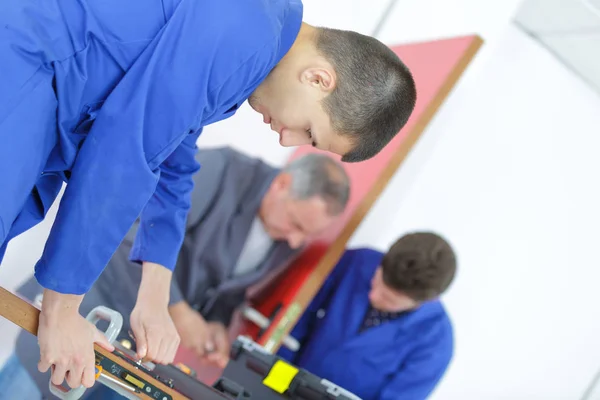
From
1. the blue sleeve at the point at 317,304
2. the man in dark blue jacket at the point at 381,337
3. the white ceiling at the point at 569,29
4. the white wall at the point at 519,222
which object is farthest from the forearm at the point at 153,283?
the white ceiling at the point at 569,29

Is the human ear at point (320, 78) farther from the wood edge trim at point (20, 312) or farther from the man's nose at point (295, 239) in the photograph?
the man's nose at point (295, 239)

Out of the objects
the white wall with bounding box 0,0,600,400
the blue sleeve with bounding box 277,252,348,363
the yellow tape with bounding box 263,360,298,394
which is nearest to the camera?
the yellow tape with bounding box 263,360,298,394

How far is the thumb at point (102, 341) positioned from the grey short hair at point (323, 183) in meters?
0.87

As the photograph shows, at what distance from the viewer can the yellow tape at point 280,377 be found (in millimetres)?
1093

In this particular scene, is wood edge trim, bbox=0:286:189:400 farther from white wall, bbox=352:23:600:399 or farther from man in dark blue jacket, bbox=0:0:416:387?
white wall, bbox=352:23:600:399

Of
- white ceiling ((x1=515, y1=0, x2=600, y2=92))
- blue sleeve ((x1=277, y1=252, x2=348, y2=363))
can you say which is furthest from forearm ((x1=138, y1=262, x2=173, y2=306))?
white ceiling ((x1=515, y1=0, x2=600, y2=92))

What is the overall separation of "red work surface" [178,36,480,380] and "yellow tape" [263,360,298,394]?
1.93 ft

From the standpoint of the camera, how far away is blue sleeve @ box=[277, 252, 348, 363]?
1926 millimetres

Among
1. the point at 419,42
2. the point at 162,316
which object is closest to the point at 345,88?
the point at 162,316

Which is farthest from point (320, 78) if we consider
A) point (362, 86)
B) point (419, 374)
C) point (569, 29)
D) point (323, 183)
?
point (569, 29)

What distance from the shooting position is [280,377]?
3.62 feet

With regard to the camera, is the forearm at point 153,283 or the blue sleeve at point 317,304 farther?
the blue sleeve at point 317,304

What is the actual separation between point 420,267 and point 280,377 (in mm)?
643

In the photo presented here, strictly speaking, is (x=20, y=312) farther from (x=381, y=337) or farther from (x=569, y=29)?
(x=569, y=29)
